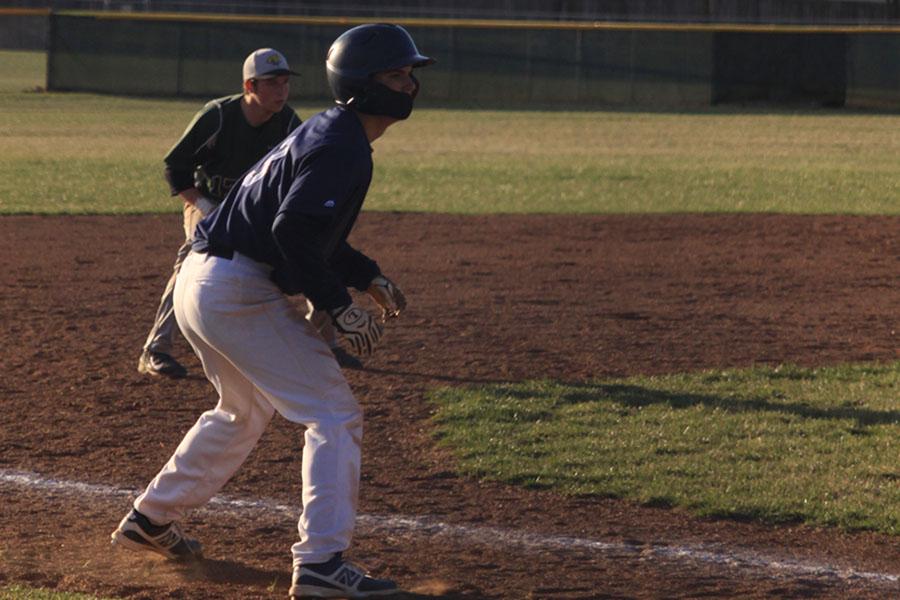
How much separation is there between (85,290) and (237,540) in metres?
5.46

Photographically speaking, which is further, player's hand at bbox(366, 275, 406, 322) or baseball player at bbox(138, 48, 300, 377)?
baseball player at bbox(138, 48, 300, 377)

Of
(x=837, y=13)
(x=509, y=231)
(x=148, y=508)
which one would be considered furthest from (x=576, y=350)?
(x=837, y=13)

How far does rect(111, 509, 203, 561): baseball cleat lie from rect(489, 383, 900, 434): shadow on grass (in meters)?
2.78

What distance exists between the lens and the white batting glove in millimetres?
7230

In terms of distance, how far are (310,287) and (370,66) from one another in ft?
2.37

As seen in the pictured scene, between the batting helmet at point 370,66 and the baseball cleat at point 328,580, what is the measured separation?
4.55 feet

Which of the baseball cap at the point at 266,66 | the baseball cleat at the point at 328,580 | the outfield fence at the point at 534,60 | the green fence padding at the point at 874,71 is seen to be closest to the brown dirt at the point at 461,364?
the baseball cleat at the point at 328,580

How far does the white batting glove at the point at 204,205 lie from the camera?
7.23 meters

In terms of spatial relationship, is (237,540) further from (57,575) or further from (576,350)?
(576,350)

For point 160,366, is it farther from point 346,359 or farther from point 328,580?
point 328,580

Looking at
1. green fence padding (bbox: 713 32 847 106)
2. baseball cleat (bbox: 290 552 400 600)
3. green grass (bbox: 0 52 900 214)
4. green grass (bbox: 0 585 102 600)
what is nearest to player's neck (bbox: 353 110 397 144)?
baseball cleat (bbox: 290 552 400 600)

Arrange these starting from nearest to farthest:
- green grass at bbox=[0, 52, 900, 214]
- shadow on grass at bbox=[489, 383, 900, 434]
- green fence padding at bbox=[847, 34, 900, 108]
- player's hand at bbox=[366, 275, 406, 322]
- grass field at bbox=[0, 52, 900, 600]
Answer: player's hand at bbox=[366, 275, 406, 322]
grass field at bbox=[0, 52, 900, 600]
shadow on grass at bbox=[489, 383, 900, 434]
green grass at bbox=[0, 52, 900, 214]
green fence padding at bbox=[847, 34, 900, 108]

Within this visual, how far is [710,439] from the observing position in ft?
20.5

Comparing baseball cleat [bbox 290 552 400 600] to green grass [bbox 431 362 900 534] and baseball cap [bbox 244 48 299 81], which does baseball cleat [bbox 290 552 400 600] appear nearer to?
green grass [bbox 431 362 900 534]
